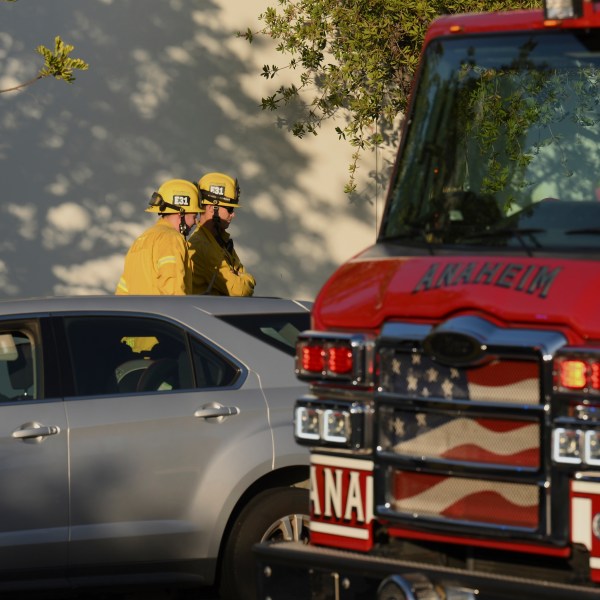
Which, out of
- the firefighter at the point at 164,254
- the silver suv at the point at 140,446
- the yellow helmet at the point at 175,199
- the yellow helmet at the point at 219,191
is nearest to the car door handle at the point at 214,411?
the silver suv at the point at 140,446

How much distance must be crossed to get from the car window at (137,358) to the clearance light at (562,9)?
2565mm

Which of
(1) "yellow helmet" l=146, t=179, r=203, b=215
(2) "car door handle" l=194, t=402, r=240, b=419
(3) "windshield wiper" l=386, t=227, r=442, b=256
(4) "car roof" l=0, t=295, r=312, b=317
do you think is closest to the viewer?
(3) "windshield wiper" l=386, t=227, r=442, b=256

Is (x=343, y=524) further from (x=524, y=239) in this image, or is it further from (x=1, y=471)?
Answer: (x=1, y=471)

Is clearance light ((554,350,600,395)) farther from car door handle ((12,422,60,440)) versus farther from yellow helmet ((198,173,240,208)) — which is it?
yellow helmet ((198,173,240,208))

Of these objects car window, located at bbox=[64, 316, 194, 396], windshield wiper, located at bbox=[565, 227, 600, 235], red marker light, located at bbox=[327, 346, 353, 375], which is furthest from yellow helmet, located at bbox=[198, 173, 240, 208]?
windshield wiper, located at bbox=[565, 227, 600, 235]

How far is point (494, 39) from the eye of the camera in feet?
22.0

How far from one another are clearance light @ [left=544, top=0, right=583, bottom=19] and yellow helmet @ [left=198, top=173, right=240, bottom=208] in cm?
525

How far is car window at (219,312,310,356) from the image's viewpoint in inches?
319

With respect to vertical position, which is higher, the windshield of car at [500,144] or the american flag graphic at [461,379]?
the windshield of car at [500,144]

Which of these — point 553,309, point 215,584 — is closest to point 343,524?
point 553,309

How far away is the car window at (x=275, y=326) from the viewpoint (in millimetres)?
8102

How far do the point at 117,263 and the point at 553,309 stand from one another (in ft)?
36.0

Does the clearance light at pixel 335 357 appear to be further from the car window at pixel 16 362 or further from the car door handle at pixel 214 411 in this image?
the car window at pixel 16 362

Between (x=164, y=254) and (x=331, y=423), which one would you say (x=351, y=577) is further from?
(x=164, y=254)
